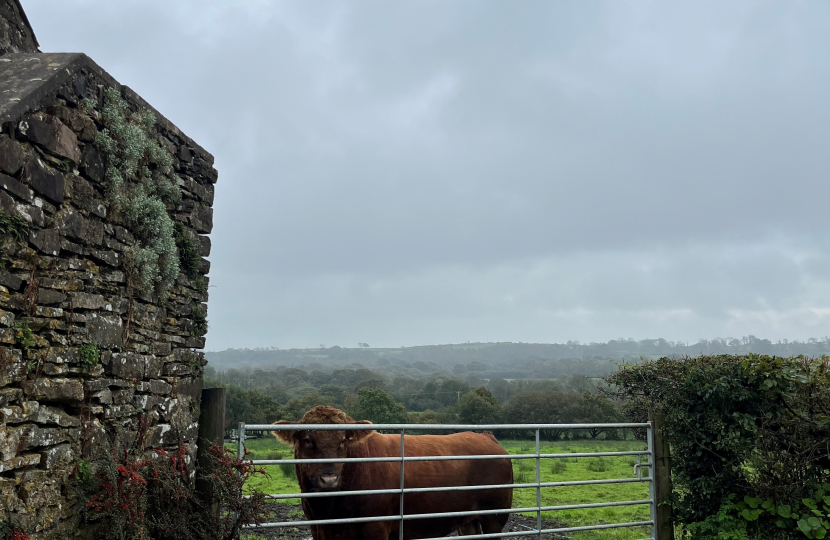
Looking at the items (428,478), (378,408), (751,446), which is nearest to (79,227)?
(428,478)

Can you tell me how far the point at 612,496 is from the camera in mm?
12492

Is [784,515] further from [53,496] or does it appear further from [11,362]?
[11,362]

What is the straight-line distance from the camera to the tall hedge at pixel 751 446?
4797mm

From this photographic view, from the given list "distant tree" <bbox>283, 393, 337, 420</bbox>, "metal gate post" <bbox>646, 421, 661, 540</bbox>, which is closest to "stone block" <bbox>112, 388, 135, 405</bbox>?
"metal gate post" <bbox>646, 421, 661, 540</bbox>

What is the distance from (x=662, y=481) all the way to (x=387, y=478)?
8.74 ft

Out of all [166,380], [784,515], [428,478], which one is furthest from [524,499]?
[166,380]

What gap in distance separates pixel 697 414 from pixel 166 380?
4.66 meters

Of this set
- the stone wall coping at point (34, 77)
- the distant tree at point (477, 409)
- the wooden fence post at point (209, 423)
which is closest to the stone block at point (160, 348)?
the wooden fence post at point (209, 423)

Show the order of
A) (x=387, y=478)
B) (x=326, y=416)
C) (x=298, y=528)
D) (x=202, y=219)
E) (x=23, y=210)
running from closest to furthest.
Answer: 1. (x=23, y=210)
2. (x=202, y=219)
3. (x=326, y=416)
4. (x=387, y=478)
5. (x=298, y=528)

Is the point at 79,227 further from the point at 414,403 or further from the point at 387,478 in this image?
the point at 414,403

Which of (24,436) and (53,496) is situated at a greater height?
(24,436)

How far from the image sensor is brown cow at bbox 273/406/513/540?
512 centimetres

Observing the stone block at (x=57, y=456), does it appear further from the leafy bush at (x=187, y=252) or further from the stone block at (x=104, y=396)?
the leafy bush at (x=187, y=252)

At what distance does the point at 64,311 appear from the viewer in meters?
3.01
